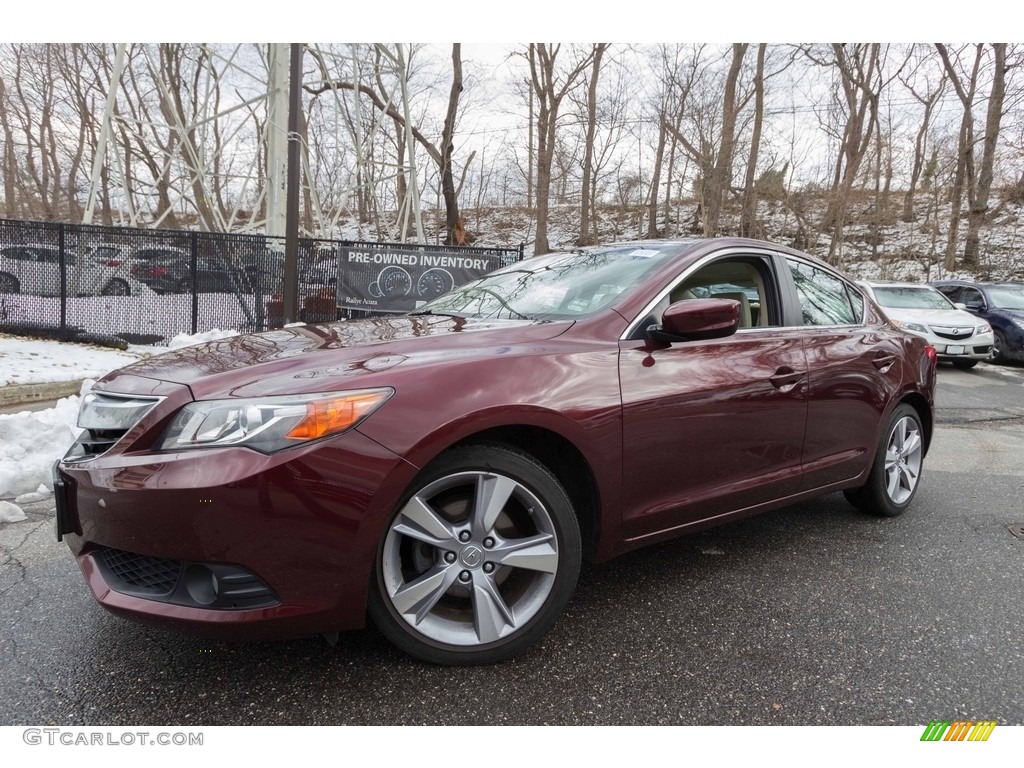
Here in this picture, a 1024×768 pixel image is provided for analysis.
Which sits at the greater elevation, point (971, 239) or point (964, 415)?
point (971, 239)

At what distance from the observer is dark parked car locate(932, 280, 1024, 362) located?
12.1 metres

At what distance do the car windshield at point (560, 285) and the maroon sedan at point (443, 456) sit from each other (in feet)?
0.06

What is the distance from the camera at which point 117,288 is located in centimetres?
991

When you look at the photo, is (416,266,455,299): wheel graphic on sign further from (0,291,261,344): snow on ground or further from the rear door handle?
the rear door handle

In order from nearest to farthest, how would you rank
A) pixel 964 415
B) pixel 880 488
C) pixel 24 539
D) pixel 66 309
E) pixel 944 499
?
pixel 24 539
pixel 880 488
pixel 944 499
pixel 964 415
pixel 66 309

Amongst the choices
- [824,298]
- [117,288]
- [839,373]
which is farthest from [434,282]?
[839,373]

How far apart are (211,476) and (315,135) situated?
115 ft

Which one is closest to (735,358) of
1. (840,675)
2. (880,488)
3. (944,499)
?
(840,675)

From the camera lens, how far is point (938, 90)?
85.8ft

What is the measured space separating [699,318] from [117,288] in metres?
10.1

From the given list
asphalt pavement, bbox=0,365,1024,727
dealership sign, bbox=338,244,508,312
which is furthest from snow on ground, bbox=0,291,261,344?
asphalt pavement, bbox=0,365,1024,727

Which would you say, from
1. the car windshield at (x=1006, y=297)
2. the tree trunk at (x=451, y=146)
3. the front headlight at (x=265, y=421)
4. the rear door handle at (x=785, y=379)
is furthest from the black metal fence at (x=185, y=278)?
the tree trunk at (x=451, y=146)

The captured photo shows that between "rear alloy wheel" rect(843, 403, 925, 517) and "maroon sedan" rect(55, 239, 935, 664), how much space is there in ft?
2.87

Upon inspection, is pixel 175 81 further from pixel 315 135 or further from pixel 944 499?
pixel 944 499
